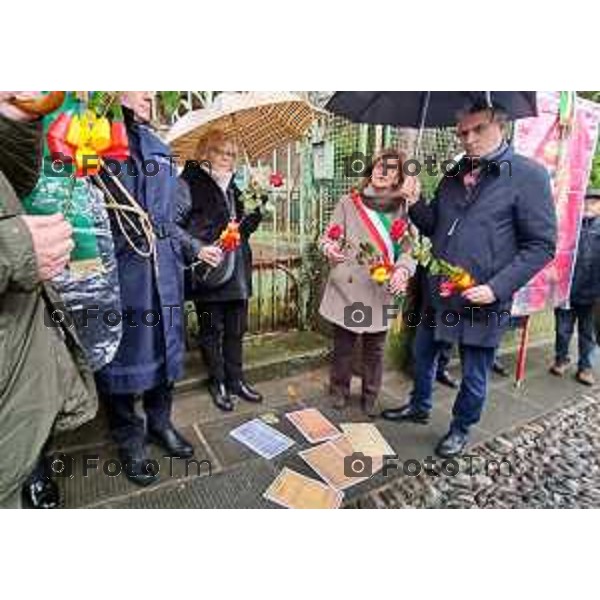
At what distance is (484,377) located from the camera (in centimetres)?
279

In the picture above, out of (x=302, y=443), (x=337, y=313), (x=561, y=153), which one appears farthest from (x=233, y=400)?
(x=561, y=153)

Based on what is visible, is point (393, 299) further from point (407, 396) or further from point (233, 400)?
point (233, 400)

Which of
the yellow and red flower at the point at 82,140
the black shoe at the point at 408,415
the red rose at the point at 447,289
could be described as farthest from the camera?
the black shoe at the point at 408,415

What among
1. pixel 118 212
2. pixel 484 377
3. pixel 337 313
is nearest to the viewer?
pixel 118 212

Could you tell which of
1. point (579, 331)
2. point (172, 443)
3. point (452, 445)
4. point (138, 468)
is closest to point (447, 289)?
point (452, 445)

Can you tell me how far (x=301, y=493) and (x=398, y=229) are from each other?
65.2 inches

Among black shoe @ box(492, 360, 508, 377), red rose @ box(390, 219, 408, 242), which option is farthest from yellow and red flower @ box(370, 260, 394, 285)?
black shoe @ box(492, 360, 508, 377)

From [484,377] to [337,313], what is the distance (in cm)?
98

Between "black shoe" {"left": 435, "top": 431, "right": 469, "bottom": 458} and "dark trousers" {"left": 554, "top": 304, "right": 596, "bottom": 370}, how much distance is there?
197cm

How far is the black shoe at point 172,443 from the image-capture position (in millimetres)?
2814

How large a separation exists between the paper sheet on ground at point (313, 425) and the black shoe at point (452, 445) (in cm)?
64

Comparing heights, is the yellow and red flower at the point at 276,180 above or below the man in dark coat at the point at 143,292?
above

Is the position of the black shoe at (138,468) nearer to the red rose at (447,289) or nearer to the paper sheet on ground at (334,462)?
the paper sheet on ground at (334,462)

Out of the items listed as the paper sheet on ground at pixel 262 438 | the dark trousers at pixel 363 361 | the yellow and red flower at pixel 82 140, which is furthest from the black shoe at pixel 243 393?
the yellow and red flower at pixel 82 140
